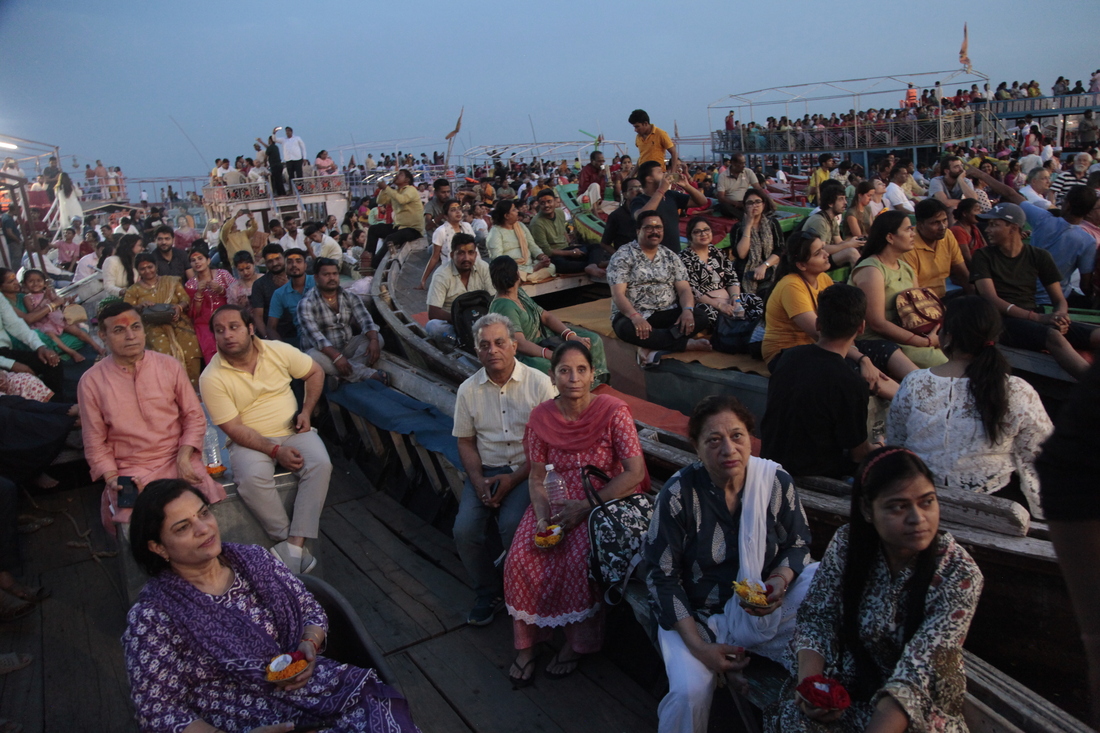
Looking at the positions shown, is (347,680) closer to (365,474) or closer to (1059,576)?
(1059,576)

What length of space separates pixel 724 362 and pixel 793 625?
2707 millimetres

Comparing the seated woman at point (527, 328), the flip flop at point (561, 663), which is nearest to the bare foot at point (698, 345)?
the seated woman at point (527, 328)

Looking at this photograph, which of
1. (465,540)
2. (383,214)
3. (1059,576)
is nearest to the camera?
(1059,576)

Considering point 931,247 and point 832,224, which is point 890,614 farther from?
point 832,224

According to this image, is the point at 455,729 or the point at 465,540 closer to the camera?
the point at 455,729

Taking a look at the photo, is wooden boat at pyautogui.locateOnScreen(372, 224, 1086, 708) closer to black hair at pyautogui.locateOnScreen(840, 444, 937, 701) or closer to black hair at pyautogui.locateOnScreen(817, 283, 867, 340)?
black hair at pyautogui.locateOnScreen(817, 283, 867, 340)

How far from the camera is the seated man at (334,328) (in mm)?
5832

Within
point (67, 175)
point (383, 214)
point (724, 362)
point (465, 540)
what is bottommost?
point (465, 540)

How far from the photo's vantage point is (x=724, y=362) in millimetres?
5031

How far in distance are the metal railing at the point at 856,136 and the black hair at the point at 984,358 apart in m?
21.8

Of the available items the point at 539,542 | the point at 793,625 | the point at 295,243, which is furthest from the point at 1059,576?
the point at 295,243

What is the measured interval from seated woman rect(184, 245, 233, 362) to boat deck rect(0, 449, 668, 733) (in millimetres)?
1761

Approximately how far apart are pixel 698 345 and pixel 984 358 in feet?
8.12

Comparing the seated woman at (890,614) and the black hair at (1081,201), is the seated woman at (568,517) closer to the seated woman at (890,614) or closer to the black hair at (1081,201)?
the seated woman at (890,614)
